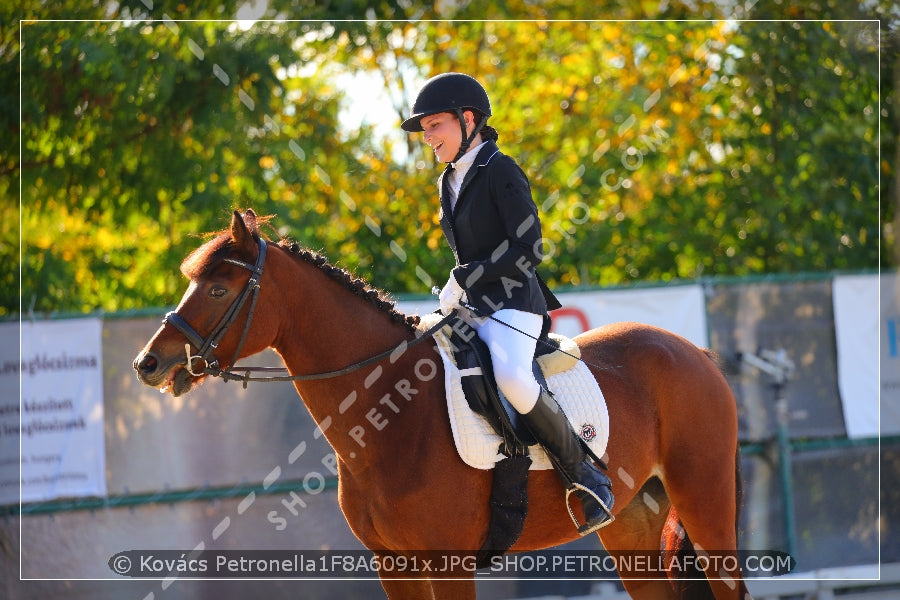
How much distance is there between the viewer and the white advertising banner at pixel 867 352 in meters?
7.85

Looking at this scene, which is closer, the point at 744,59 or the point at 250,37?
the point at 250,37

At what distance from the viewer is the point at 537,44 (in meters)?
12.5

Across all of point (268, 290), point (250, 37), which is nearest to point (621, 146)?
point (250, 37)

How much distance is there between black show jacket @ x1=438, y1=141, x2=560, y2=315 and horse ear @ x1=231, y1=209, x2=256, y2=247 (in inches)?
36.0

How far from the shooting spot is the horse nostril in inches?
142

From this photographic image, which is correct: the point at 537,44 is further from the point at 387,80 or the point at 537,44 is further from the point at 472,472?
the point at 472,472

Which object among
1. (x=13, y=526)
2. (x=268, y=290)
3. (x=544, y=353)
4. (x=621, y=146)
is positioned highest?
(x=621, y=146)

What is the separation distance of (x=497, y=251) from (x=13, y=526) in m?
4.52

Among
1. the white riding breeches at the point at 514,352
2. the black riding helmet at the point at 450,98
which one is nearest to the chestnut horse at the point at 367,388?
the white riding breeches at the point at 514,352

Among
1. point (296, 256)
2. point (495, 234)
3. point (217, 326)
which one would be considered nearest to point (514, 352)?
point (495, 234)

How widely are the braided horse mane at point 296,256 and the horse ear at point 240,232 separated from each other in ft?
0.18

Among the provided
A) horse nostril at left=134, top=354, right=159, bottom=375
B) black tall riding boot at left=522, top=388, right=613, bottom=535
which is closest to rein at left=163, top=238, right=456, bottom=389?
horse nostril at left=134, top=354, right=159, bottom=375

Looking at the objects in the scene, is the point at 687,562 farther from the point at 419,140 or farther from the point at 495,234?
the point at 419,140

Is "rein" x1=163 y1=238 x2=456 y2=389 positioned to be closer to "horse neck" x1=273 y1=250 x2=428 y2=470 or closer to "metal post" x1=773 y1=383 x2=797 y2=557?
"horse neck" x1=273 y1=250 x2=428 y2=470
